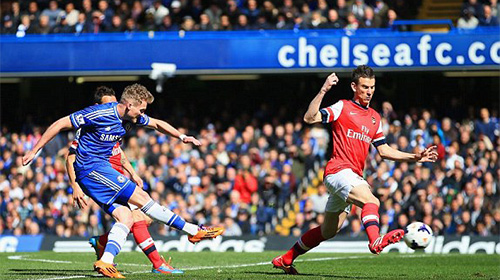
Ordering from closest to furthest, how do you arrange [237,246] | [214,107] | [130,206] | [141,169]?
[130,206] → [237,246] → [141,169] → [214,107]

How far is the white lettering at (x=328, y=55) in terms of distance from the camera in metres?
21.7

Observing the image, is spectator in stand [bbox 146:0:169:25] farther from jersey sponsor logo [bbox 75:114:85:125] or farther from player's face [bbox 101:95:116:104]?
jersey sponsor logo [bbox 75:114:85:125]

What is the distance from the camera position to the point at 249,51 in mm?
22312

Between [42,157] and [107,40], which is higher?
[107,40]

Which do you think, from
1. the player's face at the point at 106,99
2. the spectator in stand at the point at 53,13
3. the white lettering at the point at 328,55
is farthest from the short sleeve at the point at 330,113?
the spectator in stand at the point at 53,13

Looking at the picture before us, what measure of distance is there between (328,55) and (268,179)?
3772 millimetres

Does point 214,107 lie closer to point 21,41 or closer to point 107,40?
point 107,40

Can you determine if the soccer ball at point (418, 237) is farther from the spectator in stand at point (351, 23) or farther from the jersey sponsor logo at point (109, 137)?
the spectator in stand at point (351, 23)

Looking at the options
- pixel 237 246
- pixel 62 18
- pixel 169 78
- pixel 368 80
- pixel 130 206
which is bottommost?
pixel 237 246

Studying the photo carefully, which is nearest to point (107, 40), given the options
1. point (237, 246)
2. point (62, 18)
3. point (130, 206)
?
point (62, 18)

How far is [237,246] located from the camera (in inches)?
699

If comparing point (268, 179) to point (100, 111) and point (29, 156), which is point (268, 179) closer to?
point (100, 111)

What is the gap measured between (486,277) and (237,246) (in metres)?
8.09

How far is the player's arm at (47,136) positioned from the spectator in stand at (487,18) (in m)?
14.4
